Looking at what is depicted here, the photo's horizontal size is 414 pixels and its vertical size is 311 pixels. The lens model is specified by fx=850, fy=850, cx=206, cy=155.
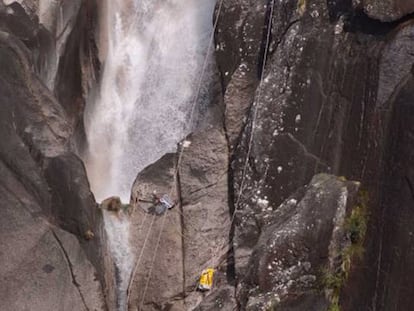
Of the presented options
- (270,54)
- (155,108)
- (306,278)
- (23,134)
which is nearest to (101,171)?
(155,108)

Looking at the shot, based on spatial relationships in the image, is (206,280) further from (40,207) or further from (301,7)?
(301,7)

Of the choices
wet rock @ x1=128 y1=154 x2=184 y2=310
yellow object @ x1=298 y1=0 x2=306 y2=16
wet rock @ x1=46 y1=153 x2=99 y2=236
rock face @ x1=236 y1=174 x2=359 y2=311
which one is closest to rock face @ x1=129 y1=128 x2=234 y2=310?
wet rock @ x1=128 y1=154 x2=184 y2=310

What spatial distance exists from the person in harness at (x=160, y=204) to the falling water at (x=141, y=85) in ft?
5.54

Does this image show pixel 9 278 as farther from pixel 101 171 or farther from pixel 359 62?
pixel 359 62

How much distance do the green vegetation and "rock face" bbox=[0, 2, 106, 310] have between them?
3439mm

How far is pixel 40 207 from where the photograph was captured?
40.0 feet

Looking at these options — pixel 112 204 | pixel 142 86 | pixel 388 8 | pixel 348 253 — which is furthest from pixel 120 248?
pixel 388 8

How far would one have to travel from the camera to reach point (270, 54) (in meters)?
13.5

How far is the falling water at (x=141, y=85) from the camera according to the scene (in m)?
15.6

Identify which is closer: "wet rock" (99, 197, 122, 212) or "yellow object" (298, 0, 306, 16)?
"yellow object" (298, 0, 306, 16)

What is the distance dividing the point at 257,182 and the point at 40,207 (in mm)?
3220

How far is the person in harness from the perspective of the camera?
44.5 feet

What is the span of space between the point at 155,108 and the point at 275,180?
13.6 feet

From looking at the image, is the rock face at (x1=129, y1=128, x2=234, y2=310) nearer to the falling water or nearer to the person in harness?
the person in harness
